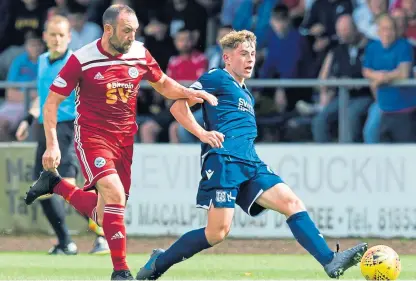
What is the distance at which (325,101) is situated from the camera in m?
14.0

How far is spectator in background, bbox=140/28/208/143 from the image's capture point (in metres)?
14.7

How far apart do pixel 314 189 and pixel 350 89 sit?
1.32 metres

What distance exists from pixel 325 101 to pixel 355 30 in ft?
3.64

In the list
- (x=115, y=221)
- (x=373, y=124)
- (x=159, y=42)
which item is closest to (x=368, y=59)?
(x=373, y=124)

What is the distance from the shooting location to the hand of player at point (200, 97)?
867cm

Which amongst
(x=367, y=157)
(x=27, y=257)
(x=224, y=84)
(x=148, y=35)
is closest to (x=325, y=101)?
(x=367, y=157)

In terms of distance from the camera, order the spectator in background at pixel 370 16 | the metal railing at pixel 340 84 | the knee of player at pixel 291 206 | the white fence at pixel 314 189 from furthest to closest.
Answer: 1. the spectator in background at pixel 370 16
2. the metal railing at pixel 340 84
3. the white fence at pixel 314 189
4. the knee of player at pixel 291 206

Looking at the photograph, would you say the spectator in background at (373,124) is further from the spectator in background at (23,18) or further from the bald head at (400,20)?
the spectator in background at (23,18)

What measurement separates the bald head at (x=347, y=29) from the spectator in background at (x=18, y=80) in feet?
13.1

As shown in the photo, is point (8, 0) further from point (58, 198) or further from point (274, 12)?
point (58, 198)

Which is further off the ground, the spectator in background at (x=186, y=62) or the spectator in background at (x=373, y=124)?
the spectator in background at (x=186, y=62)

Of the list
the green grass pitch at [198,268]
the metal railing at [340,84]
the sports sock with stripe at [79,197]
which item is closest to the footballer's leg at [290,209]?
the green grass pitch at [198,268]

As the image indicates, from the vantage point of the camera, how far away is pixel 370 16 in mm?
15148

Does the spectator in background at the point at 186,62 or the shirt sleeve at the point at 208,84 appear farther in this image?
the spectator in background at the point at 186,62
